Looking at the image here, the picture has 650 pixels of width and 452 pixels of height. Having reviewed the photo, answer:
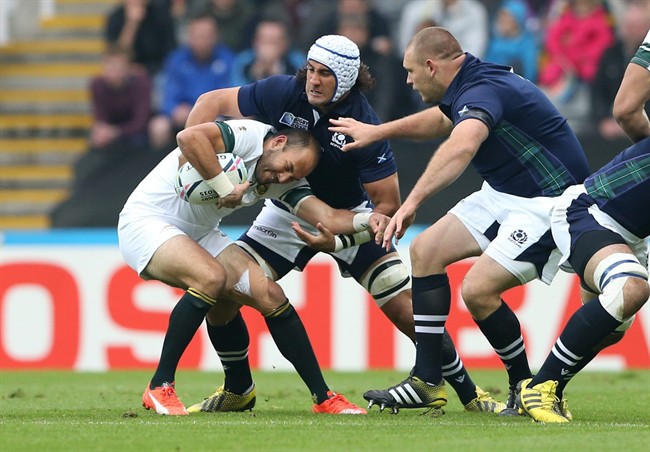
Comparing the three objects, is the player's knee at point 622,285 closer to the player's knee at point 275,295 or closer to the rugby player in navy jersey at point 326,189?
the rugby player in navy jersey at point 326,189

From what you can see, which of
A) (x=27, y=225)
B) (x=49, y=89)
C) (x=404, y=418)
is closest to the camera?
(x=404, y=418)

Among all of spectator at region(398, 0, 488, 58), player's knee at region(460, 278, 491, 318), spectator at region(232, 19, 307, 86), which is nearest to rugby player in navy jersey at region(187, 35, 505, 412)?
player's knee at region(460, 278, 491, 318)

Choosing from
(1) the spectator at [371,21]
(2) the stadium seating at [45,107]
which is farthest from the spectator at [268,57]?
(2) the stadium seating at [45,107]

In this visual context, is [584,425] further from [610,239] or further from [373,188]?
[373,188]

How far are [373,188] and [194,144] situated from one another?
134cm

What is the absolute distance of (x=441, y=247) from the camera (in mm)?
8438

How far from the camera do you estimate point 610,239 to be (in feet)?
25.0

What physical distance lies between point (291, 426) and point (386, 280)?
70.3 inches

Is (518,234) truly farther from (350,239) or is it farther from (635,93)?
(635,93)

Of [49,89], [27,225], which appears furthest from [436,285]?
[49,89]

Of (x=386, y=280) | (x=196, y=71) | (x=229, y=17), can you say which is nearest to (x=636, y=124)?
(x=386, y=280)

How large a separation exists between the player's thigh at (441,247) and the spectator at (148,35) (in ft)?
31.2

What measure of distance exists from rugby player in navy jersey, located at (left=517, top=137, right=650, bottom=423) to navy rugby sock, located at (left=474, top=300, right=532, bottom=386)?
627 mm

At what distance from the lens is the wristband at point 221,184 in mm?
8320
